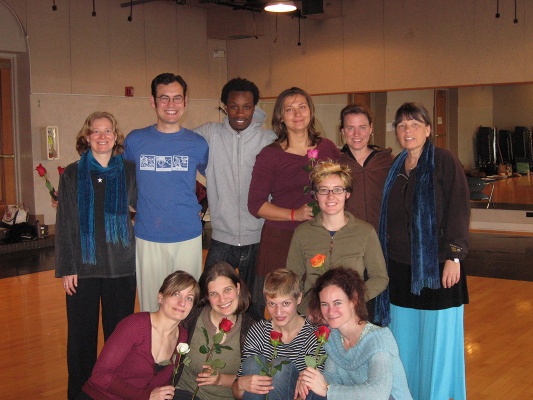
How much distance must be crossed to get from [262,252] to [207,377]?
957 mm

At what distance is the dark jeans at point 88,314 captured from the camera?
12.4ft

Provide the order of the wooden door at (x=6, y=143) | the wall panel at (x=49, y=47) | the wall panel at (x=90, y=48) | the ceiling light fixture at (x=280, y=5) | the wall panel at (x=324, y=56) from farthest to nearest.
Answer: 1. the wall panel at (x=324, y=56)
2. the wall panel at (x=90, y=48)
3. the wooden door at (x=6, y=143)
4. the wall panel at (x=49, y=47)
5. the ceiling light fixture at (x=280, y=5)

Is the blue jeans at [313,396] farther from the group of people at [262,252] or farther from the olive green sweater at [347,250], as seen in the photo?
the olive green sweater at [347,250]

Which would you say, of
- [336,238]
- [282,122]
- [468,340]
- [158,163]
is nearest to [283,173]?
[282,122]

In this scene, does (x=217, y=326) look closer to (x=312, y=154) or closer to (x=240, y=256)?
(x=240, y=256)

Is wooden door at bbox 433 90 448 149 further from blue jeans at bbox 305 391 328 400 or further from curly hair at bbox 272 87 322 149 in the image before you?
blue jeans at bbox 305 391 328 400

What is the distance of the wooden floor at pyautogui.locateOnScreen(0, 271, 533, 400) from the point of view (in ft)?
14.5

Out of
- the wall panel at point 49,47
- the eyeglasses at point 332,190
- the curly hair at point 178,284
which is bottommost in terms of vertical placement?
the curly hair at point 178,284

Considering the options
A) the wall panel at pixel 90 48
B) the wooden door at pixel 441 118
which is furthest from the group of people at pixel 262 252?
the wooden door at pixel 441 118

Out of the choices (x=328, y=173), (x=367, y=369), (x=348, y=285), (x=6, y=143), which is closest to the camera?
(x=367, y=369)

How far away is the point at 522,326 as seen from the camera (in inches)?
227

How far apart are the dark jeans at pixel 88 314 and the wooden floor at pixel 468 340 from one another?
55 centimetres

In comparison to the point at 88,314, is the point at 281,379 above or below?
below

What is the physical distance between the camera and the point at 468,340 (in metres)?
5.37
